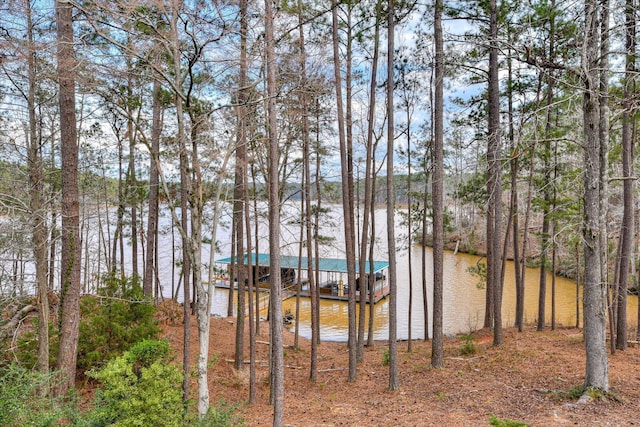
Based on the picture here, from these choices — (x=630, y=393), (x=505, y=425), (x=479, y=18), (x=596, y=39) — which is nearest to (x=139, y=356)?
(x=505, y=425)

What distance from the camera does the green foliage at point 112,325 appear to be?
7.25 metres

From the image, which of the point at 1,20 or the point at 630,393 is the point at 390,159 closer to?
the point at 630,393

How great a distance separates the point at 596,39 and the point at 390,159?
11.6 feet

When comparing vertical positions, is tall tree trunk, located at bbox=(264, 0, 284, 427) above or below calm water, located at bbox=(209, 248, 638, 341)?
above

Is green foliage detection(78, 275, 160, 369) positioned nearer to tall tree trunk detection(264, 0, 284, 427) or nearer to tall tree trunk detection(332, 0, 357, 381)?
tall tree trunk detection(264, 0, 284, 427)

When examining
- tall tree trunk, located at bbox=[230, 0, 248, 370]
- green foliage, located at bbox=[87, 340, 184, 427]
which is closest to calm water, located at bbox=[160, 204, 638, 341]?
tall tree trunk, located at bbox=[230, 0, 248, 370]

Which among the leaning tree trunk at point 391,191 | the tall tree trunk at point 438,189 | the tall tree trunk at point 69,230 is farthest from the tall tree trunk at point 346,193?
the tall tree trunk at point 69,230

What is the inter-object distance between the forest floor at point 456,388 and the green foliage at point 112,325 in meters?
1.67

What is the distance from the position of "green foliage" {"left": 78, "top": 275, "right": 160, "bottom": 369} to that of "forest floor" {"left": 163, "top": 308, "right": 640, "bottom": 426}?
167 cm

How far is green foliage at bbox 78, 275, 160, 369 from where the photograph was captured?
7254 mm

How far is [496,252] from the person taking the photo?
9.00 meters

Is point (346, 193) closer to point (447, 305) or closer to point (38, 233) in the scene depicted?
point (38, 233)

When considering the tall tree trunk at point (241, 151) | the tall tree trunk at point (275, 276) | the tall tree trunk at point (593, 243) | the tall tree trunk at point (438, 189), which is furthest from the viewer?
the tall tree trunk at point (438, 189)

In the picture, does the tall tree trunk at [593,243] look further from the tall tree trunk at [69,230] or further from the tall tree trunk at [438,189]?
the tall tree trunk at [69,230]
